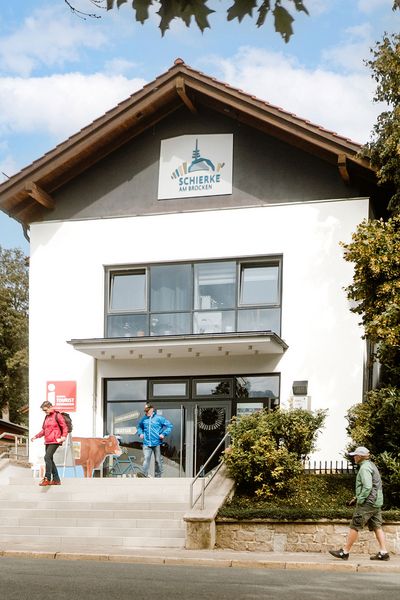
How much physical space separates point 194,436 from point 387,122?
801 cm

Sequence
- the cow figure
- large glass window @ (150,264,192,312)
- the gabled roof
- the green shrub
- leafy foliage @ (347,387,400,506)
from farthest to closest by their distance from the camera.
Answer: large glass window @ (150,264,192,312)
the cow figure
the gabled roof
leafy foliage @ (347,387,400,506)
the green shrub

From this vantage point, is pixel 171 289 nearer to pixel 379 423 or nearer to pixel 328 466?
pixel 328 466

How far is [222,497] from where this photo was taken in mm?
14359

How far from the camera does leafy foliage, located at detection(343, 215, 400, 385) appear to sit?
1602cm

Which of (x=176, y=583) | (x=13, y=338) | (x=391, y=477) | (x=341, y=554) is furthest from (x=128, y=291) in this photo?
(x=13, y=338)

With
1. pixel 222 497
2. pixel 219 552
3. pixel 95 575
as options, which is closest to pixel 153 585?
pixel 95 575

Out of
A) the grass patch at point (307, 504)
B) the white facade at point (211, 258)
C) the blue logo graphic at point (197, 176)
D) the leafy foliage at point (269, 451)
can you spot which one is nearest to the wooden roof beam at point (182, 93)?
the blue logo graphic at point (197, 176)

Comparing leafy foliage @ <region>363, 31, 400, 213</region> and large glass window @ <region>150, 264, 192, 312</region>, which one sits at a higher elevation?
leafy foliage @ <region>363, 31, 400, 213</region>

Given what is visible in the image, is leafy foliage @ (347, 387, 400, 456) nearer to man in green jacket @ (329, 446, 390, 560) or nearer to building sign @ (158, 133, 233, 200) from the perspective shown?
man in green jacket @ (329, 446, 390, 560)

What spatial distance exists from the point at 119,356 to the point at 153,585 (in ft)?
37.0

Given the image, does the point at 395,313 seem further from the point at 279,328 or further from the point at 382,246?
the point at 279,328

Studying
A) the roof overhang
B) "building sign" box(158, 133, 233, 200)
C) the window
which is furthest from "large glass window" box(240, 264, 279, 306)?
"building sign" box(158, 133, 233, 200)

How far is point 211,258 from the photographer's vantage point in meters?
20.7

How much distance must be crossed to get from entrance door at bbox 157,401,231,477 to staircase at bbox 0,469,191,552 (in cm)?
301
